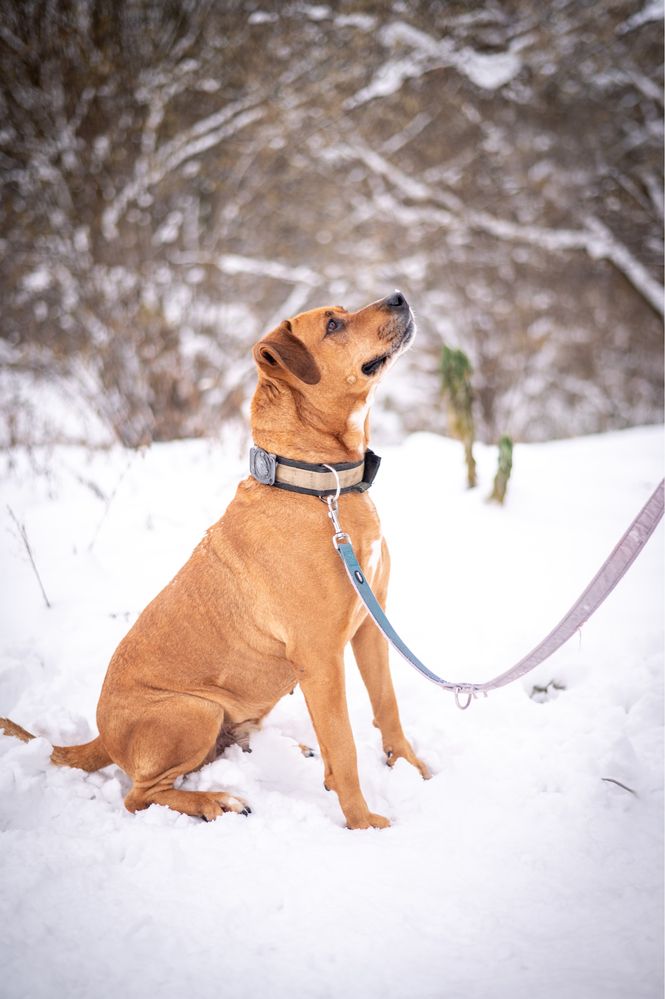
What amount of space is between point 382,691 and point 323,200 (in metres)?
11.9

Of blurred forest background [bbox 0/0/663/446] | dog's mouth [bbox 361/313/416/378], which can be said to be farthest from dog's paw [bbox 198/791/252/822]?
blurred forest background [bbox 0/0/663/446]

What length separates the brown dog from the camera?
211 centimetres

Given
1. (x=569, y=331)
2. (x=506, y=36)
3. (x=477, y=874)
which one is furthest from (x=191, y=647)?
(x=569, y=331)

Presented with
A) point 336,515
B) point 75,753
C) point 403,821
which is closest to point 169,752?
point 75,753

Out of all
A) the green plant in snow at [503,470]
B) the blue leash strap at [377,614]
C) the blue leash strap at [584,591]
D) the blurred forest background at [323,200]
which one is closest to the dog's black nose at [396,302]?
the blue leash strap at [584,591]

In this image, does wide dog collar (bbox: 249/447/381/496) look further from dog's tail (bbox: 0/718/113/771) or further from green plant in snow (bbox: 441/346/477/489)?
green plant in snow (bbox: 441/346/477/489)

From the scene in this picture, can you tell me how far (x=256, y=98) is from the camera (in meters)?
9.27

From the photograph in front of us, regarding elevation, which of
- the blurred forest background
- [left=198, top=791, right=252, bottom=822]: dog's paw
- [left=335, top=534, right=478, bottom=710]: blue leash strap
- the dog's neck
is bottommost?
[left=198, top=791, right=252, bottom=822]: dog's paw

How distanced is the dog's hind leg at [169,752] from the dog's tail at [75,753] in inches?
7.1

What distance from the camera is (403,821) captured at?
2.18 metres

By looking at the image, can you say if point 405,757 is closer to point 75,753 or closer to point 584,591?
point 584,591

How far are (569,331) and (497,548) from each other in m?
10.9

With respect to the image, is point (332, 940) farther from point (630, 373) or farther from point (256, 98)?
point (630, 373)

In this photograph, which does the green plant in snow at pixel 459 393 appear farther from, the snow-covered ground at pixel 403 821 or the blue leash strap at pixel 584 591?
the blue leash strap at pixel 584 591
